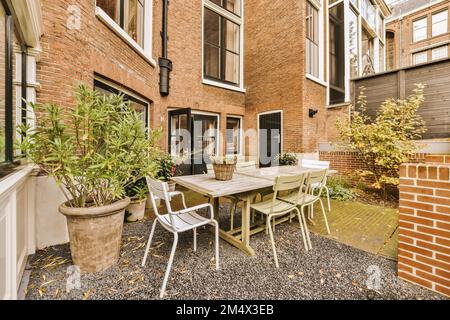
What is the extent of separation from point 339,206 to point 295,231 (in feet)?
5.64

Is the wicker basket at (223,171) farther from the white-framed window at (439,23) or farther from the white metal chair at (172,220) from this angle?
the white-framed window at (439,23)

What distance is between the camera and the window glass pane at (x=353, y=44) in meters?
8.11

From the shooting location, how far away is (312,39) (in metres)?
6.86

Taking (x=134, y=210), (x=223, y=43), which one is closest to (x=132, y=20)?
(x=223, y=43)

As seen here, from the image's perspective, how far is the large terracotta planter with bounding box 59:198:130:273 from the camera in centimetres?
189

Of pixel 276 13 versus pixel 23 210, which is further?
pixel 276 13

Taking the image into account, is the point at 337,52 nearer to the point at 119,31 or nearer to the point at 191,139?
the point at 191,139

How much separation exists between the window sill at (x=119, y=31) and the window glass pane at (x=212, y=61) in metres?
2.48

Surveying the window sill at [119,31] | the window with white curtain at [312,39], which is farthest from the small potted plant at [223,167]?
the window with white curtain at [312,39]

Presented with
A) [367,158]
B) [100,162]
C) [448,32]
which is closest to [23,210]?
[100,162]

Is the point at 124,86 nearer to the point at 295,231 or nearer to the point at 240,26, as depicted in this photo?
the point at 295,231

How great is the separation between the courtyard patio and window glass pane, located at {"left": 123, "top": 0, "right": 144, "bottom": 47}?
13.7 ft

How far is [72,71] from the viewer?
8.57ft

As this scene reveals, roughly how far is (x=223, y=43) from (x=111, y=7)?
14.6 feet
